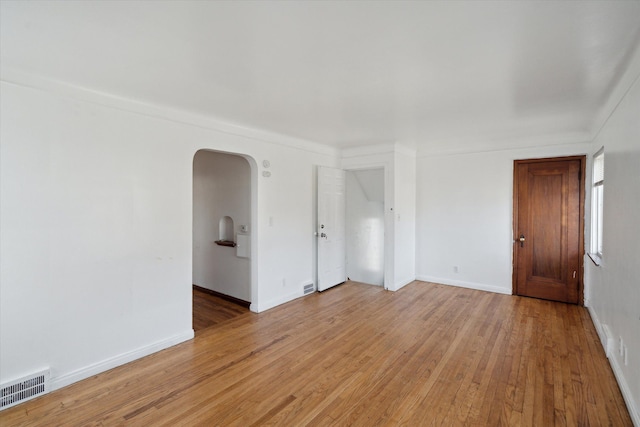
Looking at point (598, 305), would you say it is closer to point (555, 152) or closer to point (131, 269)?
point (555, 152)

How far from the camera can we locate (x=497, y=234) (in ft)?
16.4

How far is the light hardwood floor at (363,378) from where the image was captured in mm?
2162

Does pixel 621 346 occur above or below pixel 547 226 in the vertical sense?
below

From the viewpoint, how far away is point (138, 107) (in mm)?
2945

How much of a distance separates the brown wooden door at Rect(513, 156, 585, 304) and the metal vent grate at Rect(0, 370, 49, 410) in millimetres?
5682

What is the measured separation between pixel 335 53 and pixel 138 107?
6.55ft

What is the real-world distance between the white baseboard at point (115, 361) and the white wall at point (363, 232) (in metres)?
3.27

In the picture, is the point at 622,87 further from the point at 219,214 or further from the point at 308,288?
the point at 219,214

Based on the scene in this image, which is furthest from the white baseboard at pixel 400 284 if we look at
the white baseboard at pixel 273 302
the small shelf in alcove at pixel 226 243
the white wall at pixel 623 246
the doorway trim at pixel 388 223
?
the small shelf in alcove at pixel 226 243

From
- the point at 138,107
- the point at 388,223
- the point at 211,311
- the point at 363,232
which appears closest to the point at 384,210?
the point at 388,223

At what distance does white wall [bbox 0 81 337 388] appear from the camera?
2.32 meters

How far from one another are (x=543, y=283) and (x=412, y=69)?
161 inches

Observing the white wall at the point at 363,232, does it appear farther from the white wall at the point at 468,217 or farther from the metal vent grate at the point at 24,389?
the metal vent grate at the point at 24,389

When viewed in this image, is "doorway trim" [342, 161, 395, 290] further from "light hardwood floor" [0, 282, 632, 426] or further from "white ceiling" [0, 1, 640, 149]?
"white ceiling" [0, 1, 640, 149]
